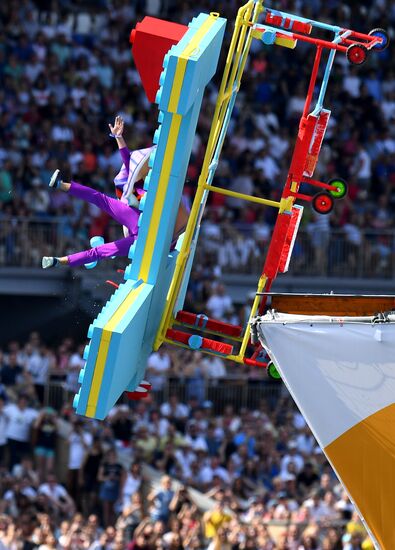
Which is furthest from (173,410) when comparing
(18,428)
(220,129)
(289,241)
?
(220,129)

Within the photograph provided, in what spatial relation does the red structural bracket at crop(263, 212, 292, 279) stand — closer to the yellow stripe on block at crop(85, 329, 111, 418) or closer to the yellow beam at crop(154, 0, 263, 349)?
the yellow beam at crop(154, 0, 263, 349)

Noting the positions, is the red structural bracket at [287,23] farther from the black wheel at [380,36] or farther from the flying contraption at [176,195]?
the black wheel at [380,36]

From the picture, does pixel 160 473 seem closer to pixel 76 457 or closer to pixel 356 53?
pixel 76 457

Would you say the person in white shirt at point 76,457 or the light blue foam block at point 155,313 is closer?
the light blue foam block at point 155,313

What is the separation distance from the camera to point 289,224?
11.4 meters

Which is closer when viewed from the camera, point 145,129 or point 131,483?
point 131,483

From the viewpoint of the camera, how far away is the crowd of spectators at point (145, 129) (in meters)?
23.6

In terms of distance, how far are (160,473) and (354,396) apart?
36.0 ft

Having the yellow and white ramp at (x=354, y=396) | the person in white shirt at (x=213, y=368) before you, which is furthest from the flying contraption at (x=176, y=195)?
the person in white shirt at (x=213, y=368)

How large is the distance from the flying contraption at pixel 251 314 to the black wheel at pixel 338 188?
0.01m

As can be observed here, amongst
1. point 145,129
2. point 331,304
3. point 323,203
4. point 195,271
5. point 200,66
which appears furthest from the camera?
point 145,129

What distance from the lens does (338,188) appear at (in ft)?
39.0

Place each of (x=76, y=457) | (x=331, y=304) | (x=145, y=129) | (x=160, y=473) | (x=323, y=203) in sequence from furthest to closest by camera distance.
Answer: (x=145, y=129), (x=160, y=473), (x=76, y=457), (x=323, y=203), (x=331, y=304)

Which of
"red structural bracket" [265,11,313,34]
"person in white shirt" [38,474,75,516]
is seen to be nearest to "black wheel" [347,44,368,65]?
"red structural bracket" [265,11,313,34]
